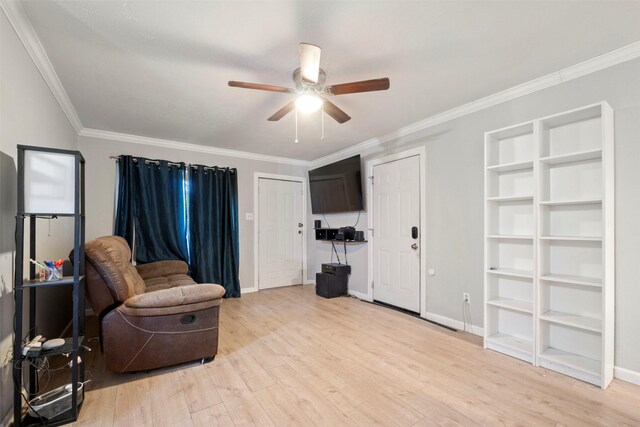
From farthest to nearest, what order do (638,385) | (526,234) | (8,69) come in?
(526,234) < (638,385) < (8,69)

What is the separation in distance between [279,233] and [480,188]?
333 centimetres

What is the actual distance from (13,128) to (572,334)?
13.9 ft

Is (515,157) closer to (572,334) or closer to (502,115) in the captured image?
(502,115)

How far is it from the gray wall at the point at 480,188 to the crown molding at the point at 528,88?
0.04 metres

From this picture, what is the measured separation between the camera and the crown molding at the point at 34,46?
1584 mm

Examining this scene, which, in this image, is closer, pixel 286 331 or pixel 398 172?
pixel 286 331

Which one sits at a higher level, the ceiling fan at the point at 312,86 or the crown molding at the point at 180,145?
the crown molding at the point at 180,145

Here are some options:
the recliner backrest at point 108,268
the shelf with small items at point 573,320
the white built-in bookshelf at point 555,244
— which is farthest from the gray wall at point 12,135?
the shelf with small items at point 573,320

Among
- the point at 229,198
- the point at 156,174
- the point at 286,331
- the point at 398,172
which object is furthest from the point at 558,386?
the point at 156,174

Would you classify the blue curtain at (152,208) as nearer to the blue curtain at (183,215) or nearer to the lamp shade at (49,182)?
the blue curtain at (183,215)

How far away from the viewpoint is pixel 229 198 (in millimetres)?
4551

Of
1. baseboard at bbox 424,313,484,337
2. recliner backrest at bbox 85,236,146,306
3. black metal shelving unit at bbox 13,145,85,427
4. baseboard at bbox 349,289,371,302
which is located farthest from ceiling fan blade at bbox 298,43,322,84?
baseboard at bbox 349,289,371,302

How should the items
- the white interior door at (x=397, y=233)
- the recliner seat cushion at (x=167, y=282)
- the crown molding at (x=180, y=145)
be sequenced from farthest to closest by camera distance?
the crown molding at (x=180, y=145) → the white interior door at (x=397, y=233) → the recliner seat cushion at (x=167, y=282)

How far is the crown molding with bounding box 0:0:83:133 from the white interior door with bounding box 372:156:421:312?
357 cm
